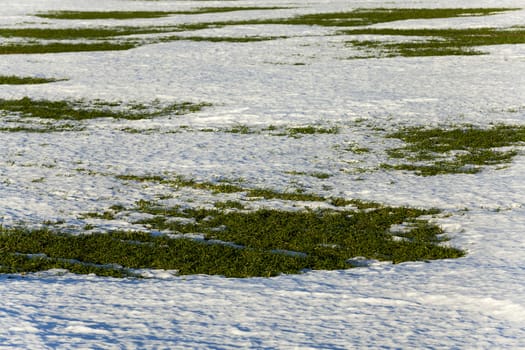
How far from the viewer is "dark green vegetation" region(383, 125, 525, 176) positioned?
A: 16297 mm

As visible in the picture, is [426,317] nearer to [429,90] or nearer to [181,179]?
[181,179]

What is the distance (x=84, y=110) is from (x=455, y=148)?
9.79 metres

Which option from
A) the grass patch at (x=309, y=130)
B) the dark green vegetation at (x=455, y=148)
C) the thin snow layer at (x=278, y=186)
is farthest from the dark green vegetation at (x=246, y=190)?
the grass patch at (x=309, y=130)

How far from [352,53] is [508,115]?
44.4 ft

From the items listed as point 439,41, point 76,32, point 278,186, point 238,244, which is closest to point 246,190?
point 278,186

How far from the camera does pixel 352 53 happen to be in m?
33.9

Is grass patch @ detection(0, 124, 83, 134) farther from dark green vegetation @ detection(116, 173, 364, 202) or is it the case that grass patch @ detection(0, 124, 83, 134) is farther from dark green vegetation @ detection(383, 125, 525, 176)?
dark green vegetation @ detection(383, 125, 525, 176)

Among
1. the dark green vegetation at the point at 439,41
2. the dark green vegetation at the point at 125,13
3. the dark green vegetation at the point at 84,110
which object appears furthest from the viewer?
the dark green vegetation at the point at 125,13

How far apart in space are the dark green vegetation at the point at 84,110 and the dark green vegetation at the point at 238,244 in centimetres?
917

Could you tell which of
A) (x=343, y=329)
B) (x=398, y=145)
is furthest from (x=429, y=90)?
(x=343, y=329)

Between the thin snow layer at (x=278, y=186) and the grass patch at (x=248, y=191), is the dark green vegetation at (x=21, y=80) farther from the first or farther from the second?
the grass patch at (x=248, y=191)

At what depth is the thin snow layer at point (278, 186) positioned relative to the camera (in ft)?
29.4

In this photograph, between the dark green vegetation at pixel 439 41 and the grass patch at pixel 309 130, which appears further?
the dark green vegetation at pixel 439 41

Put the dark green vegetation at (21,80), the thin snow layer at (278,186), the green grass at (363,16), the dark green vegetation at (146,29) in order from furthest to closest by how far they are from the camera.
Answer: the green grass at (363,16) → the dark green vegetation at (146,29) → the dark green vegetation at (21,80) → the thin snow layer at (278,186)
